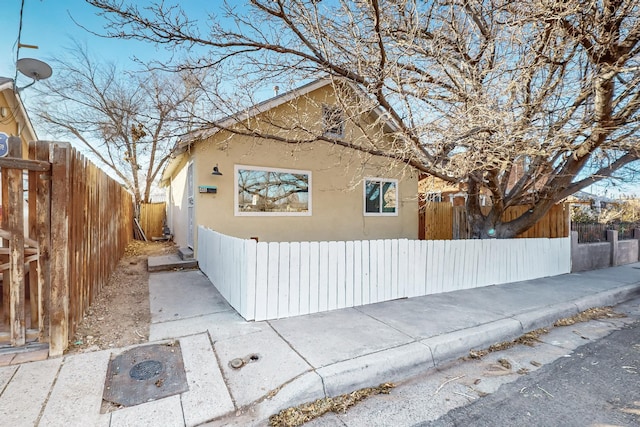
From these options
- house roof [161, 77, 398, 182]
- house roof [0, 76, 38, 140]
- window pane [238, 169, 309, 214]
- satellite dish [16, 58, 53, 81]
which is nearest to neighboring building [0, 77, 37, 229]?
house roof [0, 76, 38, 140]

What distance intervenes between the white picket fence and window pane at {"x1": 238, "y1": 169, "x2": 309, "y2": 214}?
1.59 metres

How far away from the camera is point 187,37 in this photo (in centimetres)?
454

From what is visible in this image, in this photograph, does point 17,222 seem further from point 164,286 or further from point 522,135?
point 522,135

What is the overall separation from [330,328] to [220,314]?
158 centimetres

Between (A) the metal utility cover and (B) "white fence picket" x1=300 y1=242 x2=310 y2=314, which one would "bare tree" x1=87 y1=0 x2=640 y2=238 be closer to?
(B) "white fence picket" x1=300 y1=242 x2=310 y2=314

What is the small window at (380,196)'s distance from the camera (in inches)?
376

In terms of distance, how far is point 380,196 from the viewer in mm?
9758

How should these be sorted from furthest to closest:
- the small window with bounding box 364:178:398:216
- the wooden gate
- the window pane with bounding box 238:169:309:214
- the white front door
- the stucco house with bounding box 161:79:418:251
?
the small window with bounding box 364:178:398:216, the white front door, the window pane with bounding box 238:169:309:214, the stucco house with bounding box 161:79:418:251, the wooden gate

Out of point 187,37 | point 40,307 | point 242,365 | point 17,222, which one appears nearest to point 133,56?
point 187,37

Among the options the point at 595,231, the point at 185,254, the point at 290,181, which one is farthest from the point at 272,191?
the point at 595,231

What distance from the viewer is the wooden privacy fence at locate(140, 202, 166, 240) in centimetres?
1514

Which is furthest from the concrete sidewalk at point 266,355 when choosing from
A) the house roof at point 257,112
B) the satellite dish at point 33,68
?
the satellite dish at point 33,68

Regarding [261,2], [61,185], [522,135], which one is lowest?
[61,185]

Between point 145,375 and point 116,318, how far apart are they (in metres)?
1.73
